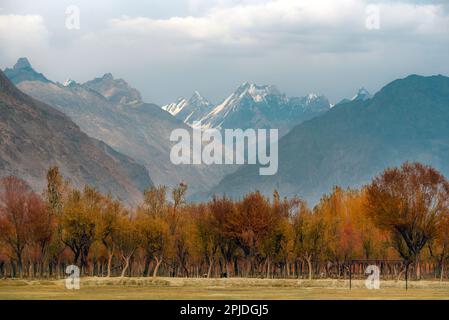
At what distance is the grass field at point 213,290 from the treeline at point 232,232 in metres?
21.5

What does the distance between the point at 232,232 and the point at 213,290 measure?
46781 millimetres

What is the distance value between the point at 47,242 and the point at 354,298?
74.2m

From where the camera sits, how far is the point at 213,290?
105125mm

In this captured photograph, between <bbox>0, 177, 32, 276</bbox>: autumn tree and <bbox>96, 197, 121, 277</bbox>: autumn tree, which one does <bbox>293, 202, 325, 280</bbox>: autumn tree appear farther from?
<bbox>0, 177, 32, 276</bbox>: autumn tree

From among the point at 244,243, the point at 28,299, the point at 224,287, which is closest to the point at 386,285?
the point at 224,287

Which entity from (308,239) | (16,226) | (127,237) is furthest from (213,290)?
(16,226)

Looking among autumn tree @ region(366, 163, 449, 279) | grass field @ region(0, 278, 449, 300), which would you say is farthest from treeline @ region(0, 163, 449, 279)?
grass field @ region(0, 278, 449, 300)

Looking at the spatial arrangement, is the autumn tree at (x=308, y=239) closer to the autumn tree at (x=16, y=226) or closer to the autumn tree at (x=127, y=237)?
the autumn tree at (x=127, y=237)

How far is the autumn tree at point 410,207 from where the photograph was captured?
465ft

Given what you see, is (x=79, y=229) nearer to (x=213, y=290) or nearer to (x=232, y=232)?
(x=232, y=232)

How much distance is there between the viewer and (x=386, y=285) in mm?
116875

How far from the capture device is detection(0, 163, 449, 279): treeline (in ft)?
475

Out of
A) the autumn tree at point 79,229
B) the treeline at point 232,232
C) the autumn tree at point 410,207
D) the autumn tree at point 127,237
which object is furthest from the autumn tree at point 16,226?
the autumn tree at point 410,207

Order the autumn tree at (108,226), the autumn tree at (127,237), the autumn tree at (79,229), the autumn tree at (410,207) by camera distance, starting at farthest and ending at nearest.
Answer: the autumn tree at (127,237) < the autumn tree at (108,226) < the autumn tree at (79,229) < the autumn tree at (410,207)
